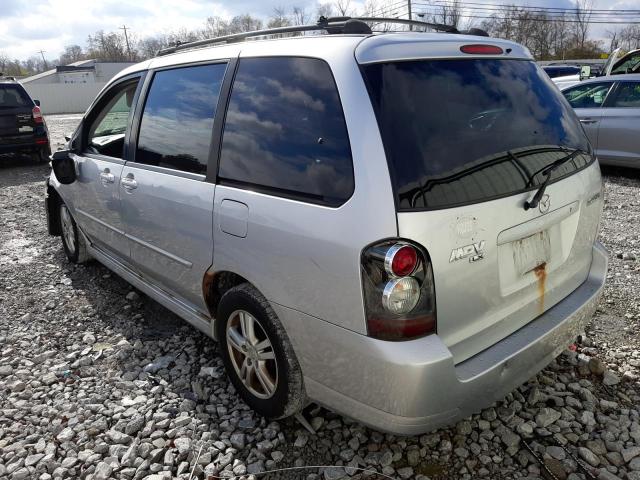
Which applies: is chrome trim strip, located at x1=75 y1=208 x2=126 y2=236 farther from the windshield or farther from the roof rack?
the windshield

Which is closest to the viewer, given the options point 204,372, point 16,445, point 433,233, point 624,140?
point 433,233

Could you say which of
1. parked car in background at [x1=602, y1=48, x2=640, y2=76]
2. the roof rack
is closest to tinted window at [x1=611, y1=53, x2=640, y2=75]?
parked car in background at [x1=602, y1=48, x2=640, y2=76]

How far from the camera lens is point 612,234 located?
5.09 metres

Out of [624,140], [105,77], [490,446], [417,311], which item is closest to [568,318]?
[490,446]

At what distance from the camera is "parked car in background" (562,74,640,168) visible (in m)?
7.32

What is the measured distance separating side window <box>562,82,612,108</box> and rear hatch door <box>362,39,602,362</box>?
6.52 m

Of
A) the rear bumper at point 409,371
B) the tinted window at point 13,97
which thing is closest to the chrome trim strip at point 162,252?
the rear bumper at point 409,371

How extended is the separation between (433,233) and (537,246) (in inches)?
A: 25.1

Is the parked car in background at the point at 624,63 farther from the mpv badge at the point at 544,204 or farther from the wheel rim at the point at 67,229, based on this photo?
the wheel rim at the point at 67,229

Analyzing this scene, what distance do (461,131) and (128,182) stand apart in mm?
2181

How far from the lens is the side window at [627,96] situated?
7453mm

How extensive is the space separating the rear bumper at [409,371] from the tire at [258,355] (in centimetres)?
10

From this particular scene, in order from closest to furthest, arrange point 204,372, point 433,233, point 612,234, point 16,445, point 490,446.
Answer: point 433,233 < point 490,446 < point 16,445 < point 204,372 < point 612,234

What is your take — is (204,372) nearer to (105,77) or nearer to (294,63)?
(294,63)
